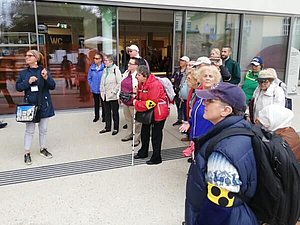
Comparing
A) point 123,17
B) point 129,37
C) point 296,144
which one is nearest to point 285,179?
point 296,144

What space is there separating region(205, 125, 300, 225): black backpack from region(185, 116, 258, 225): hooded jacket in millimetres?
32

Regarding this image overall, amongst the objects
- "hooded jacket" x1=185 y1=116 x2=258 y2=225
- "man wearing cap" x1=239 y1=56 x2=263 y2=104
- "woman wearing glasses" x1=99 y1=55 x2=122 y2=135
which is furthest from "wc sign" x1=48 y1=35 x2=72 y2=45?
"hooded jacket" x1=185 y1=116 x2=258 y2=225

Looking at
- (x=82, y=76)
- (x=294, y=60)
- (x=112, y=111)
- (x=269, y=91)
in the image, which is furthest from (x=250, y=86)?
(x=294, y=60)

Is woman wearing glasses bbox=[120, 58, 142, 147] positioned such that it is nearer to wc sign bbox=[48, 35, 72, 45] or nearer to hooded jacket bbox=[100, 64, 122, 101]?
hooded jacket bbox=[100, 64, 122, 101]

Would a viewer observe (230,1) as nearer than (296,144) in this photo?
No

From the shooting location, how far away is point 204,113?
6.50 feet

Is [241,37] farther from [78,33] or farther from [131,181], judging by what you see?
[131,181]

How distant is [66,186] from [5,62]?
4940 mm

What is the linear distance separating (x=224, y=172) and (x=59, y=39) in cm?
734

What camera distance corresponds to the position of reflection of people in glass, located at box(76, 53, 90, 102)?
811 centimetres

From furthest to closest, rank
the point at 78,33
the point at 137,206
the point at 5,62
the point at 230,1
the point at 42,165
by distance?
the point at 230,1
the point at 78,33
the point at 5,62
the point at 42,165
the point at 137,206

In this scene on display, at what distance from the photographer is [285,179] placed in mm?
1446

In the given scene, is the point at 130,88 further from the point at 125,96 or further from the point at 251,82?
the point at 251,82

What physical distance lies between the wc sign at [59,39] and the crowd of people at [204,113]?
2248mm
